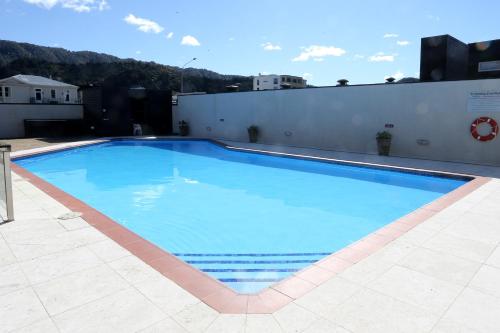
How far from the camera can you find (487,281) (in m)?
2.89

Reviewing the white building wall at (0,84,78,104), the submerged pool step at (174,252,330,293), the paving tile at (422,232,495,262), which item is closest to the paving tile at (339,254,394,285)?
the paving tile at (422,232,495,262)

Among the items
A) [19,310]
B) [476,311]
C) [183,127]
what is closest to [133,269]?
[19,310]

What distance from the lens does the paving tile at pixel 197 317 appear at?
2.20 metres

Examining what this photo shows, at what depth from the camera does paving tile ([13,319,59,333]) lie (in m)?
2.15

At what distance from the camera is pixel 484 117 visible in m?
9.25

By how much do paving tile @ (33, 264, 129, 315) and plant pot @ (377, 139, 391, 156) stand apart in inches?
385

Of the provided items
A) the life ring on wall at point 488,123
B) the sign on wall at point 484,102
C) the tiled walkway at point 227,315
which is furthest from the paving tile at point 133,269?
the sign on wall at point 484,102

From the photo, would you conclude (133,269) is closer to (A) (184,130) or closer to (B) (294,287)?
(B) (294,287)

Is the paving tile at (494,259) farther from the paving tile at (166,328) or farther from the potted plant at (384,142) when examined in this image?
the potted plant at (384,142)

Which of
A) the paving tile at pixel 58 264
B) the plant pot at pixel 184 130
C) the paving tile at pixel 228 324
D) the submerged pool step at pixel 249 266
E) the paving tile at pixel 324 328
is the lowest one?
the submerged pool step at pixel 249 266

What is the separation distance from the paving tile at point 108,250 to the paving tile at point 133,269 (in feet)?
0.35

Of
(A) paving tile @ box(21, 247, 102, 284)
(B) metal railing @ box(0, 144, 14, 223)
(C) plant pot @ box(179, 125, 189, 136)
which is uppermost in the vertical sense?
(C) plant pot @ box(179, 125, 189, 136)

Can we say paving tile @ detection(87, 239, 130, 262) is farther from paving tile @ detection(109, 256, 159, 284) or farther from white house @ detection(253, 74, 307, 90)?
white house @ detection(253, 74, 307, 90)

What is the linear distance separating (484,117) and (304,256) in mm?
7930
